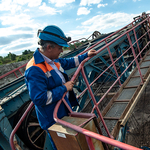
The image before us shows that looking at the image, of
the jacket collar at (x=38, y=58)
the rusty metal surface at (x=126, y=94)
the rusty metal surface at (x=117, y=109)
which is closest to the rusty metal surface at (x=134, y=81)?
the rusty metal surface at (x=126, y=94)

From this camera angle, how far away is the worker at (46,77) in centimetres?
147

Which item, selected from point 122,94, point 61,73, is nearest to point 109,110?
point 122,94

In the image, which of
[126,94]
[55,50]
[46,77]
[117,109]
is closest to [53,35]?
[55,50]

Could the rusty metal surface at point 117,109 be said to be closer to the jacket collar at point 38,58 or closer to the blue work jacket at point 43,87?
the blue work jacket at point 43,87

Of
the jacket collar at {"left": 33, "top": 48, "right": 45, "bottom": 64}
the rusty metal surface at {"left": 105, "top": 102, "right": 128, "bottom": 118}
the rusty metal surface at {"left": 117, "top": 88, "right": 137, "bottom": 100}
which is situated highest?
the jacket collar at {"left": 33, "top": 48, "right": 45, "bottom": 64}

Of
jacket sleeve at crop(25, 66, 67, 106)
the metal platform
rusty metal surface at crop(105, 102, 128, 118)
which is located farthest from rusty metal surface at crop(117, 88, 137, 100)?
jacket sleeve at crop(25, 66, 67, 106)

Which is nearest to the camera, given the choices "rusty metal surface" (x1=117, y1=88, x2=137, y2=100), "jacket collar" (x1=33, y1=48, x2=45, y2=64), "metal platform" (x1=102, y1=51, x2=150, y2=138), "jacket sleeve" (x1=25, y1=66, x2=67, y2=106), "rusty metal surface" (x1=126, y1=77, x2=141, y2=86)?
"jacket sleeve" (x1=25, y1=66, x2=67, y2=106)

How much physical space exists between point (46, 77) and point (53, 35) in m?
0.52

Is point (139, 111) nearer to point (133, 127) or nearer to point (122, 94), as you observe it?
point (133, 127)

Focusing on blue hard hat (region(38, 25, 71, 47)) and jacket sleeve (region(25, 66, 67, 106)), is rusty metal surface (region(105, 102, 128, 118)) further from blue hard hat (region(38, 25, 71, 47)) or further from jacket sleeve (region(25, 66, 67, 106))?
blue hard hat (region(38, 25, 71, 47))

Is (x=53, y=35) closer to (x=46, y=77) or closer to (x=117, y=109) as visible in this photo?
(x=46, y=77)

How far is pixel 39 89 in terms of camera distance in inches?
57.3

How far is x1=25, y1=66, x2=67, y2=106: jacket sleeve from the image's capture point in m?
1.45

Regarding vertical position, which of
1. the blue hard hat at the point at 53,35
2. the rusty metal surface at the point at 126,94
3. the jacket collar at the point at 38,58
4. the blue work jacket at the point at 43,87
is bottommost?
the rusty metal surface at the point at 126,94
